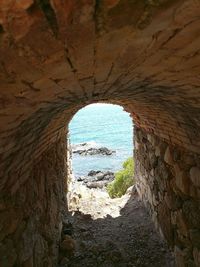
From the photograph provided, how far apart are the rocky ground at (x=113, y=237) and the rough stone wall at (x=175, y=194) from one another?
0.31m

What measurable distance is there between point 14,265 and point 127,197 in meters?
5.32

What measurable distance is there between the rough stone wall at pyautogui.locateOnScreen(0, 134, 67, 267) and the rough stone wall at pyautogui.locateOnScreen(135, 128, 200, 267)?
1.64 m

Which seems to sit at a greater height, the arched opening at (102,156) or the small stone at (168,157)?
the small stone at (168,157)

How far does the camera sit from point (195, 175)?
3389mm

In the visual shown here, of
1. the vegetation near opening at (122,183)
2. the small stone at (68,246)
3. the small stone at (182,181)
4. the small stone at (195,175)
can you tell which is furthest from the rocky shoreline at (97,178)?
the small stone at (195,175)

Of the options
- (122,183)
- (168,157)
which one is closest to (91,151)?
(122,183)

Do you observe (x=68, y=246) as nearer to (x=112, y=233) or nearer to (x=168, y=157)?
(x=112, y=233)

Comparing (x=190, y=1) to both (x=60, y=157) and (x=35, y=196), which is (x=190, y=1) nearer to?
(x=35, y=196)

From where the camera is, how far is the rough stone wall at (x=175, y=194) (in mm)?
3516

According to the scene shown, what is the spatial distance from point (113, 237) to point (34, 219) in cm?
252

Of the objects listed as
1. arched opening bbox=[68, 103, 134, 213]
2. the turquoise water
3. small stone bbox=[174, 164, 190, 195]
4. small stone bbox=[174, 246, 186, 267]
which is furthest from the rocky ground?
the turquoise water

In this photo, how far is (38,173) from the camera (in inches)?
144

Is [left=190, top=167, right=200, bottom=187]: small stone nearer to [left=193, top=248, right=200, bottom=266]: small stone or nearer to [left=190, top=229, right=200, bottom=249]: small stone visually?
[left=190, top=229, right=200, bottom=249]: small stone

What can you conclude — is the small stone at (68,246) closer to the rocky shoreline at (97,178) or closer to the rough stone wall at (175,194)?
the rough stone wall at (175,194)
